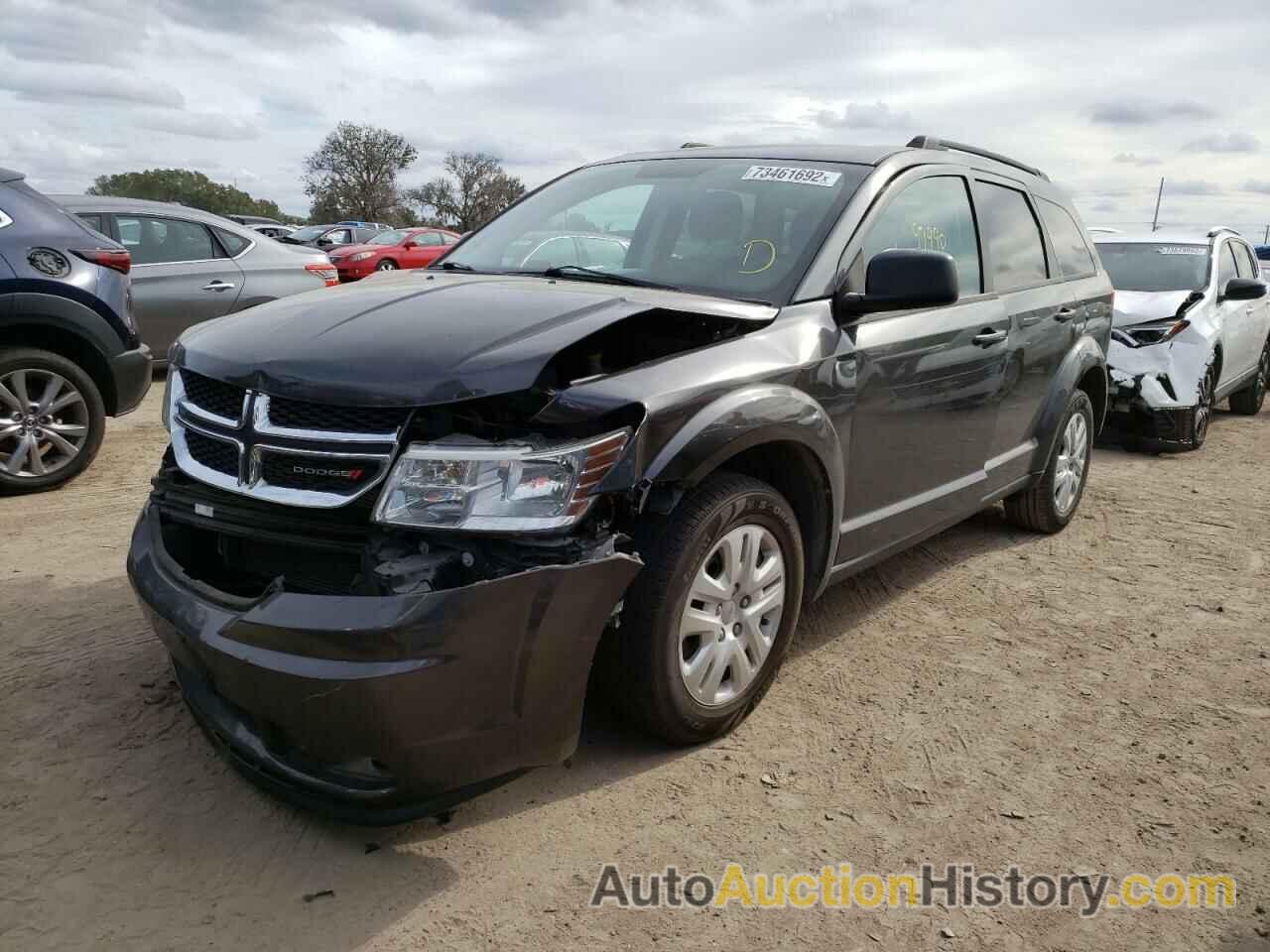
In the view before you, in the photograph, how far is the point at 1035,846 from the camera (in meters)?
2.63

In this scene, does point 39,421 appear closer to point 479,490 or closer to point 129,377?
point 129,377

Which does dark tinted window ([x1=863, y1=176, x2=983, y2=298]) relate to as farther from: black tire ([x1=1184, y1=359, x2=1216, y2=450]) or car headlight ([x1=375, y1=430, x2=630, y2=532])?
black tire ([x1=1184, y1=359, x2=1216, y2=450])

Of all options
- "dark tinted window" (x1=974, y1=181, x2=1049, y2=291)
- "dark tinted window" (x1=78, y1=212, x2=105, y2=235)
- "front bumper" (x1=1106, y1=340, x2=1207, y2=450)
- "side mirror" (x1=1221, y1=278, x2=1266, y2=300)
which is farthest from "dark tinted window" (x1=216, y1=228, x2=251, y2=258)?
"side mirror" (x1=1221, y1=278, x2=1266, y2=300)

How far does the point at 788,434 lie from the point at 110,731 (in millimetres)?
2177

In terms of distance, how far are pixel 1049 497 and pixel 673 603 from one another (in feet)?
10.3

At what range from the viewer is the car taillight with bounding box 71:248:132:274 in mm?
5570

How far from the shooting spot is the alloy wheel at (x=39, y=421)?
5.32 m

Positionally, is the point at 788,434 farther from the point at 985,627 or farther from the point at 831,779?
the point at 985,627

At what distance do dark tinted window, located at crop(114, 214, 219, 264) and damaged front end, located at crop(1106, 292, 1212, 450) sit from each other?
7129mm

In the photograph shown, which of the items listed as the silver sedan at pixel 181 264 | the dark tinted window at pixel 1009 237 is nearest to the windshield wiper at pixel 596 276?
the dark tinted window at pixel 1009 237

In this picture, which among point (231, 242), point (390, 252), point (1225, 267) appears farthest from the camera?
point (390, 252)

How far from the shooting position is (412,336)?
2.56 meters

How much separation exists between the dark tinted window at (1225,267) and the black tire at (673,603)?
7.20 metres

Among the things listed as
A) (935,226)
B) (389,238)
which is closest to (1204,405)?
(935,226)
